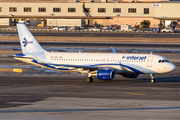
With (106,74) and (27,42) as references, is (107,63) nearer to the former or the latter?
(106,74)

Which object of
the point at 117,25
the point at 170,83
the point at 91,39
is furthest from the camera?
the point at 117,25

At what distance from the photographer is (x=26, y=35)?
4866cm

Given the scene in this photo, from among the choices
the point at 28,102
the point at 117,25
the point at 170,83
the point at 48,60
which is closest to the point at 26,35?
the point at 48,60

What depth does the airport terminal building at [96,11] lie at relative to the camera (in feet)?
598

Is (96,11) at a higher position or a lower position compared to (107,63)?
higher

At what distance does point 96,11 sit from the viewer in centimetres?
18538

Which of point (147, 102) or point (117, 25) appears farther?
point (117, 25)

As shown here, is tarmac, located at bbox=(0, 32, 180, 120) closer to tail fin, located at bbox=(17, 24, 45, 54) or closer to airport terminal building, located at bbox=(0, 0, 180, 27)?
tail fin, located at bbox=(17, 24, 45, 54)

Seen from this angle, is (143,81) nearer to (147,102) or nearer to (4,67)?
(147,102)

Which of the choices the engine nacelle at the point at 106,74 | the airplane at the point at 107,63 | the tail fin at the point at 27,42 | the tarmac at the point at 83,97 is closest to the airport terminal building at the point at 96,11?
the tarmac at the point at 83,97

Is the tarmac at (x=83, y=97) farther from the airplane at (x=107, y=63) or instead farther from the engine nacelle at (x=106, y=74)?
the airplane at (x=107, y=63)

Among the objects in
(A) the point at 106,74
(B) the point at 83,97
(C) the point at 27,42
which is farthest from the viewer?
(C) the point at 27,42

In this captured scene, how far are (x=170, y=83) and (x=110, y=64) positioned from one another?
866 cm

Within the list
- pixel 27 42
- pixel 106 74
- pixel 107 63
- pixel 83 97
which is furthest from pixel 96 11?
pixel 83 97
